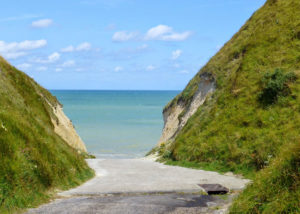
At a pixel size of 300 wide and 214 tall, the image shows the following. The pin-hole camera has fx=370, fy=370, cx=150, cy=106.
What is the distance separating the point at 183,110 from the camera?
47.7 meters

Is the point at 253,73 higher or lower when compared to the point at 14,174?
higher

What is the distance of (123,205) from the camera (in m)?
13.4

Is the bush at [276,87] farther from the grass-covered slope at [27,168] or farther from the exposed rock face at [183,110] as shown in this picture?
the grass-covered slope at [27,168]

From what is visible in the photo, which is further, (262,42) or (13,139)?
(262,42)

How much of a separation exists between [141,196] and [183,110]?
32728mm

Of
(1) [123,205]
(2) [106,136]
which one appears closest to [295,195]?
(1) [123,205]

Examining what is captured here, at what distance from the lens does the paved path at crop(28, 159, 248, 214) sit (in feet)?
42.4

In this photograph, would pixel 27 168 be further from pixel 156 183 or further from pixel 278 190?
pixel 278 190

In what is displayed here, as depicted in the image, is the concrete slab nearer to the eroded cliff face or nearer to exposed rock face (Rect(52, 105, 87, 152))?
the eroded cliff face

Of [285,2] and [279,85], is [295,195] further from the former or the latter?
[285,2]

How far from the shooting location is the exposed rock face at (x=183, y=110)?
4225 centimetres

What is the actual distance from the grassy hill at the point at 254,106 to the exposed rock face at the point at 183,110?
149 centimetres

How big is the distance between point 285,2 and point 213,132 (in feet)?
62.7

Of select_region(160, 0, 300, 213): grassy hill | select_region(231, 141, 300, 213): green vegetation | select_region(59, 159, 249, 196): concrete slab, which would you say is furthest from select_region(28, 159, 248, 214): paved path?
select_region(160, 0, 300, 213): grassy hill
